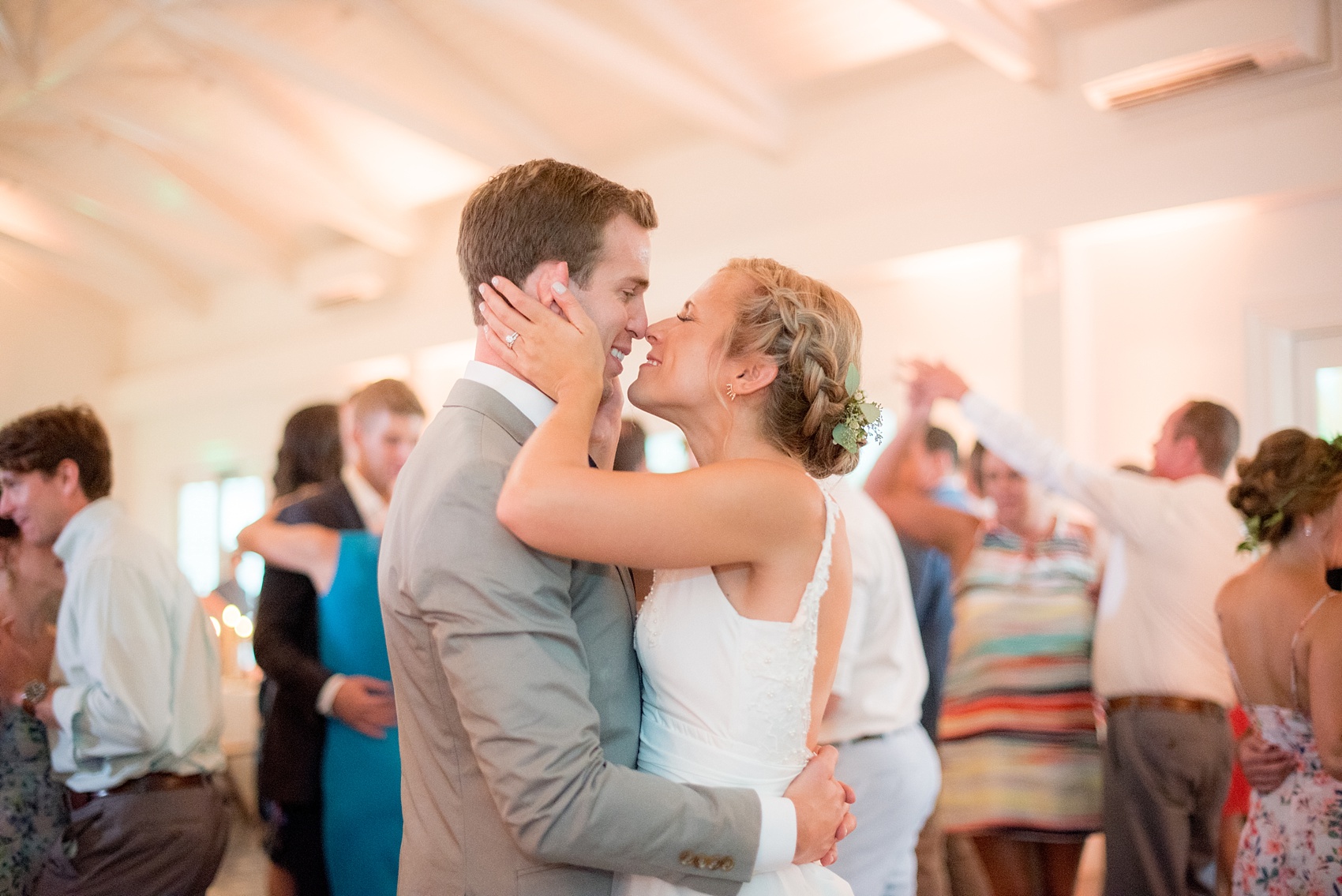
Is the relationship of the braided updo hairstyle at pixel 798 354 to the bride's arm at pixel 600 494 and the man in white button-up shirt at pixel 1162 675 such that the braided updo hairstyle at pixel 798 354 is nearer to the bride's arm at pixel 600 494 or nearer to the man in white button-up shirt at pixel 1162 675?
the bride's arm at pixel 600 494

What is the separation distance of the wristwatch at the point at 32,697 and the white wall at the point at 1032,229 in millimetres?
1560

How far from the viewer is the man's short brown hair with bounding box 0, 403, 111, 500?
8.66ft

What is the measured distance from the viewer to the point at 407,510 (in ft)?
4.42

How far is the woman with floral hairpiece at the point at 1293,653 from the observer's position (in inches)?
96.6

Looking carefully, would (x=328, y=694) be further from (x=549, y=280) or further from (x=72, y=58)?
(x=72, y=58)

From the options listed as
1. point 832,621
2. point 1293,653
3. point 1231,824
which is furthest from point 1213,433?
point 832,621

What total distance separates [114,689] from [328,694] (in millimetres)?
484

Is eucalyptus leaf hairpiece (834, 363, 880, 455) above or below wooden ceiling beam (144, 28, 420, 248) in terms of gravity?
below

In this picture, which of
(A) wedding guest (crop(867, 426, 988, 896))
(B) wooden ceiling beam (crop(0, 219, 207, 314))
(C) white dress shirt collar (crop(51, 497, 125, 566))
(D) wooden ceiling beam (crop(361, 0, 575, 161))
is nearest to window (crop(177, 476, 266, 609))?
(B) wooden ceiling beam (crop(0, 219, 207, 314))

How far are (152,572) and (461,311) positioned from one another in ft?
20.3

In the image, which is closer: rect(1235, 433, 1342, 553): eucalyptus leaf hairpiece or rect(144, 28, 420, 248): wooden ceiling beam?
rect(1235, 433, 1342, 553): eucalyptus leaf hairpiece

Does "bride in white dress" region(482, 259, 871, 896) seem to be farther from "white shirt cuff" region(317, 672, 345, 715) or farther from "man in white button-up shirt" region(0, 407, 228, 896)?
"man in white button-up shirt" region(0, 407, 228, 896)

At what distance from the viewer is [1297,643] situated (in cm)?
253

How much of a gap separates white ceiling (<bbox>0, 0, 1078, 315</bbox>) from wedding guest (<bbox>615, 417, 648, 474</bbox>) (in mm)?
2093
